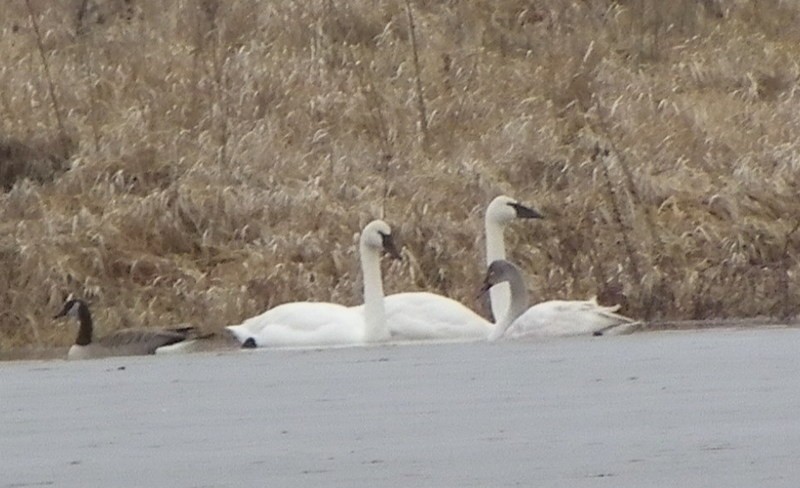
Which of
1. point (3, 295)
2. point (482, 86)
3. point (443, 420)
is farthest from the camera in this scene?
point (482, 86)

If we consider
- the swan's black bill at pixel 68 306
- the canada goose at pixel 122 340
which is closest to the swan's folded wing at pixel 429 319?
the canada goose at pixel 122 340

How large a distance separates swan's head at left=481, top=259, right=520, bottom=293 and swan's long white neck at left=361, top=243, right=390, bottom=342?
0.68 m

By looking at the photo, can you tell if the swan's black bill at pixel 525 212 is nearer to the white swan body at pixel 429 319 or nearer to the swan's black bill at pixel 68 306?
the white swan body at pixel 429 319

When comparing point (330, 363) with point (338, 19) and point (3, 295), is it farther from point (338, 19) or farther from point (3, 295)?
point (338, 19)

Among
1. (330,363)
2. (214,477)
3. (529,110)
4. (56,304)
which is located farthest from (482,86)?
(214,477)

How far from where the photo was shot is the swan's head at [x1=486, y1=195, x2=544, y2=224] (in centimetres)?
1427

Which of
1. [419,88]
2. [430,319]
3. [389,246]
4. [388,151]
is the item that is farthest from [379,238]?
[419,88]

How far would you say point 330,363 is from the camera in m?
9.98

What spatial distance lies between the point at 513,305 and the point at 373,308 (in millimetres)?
812

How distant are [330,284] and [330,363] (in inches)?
198

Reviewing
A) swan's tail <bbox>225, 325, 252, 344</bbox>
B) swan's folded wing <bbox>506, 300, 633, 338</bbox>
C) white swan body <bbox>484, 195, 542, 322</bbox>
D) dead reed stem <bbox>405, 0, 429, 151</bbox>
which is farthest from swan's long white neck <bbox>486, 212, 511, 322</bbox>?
dead reed stem <bbox>405, 0, 429, 151</bbox>

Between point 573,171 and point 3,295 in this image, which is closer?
point 3,295

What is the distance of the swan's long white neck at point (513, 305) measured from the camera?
41.3ft

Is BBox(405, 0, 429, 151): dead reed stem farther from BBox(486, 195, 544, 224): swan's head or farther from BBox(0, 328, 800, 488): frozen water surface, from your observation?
BBox(0, 328, 800, 488): frozen water surface
